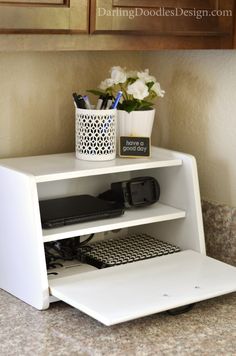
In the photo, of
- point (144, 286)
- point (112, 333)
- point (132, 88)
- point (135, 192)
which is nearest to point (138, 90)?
point (132, 88)

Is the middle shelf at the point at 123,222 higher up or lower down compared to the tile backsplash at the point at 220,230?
higher up

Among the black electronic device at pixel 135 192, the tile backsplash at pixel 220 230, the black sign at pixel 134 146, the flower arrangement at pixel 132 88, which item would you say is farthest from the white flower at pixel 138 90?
the tile backsplash at pixel 220 230

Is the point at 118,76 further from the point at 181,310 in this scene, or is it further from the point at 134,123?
the point at 181,310

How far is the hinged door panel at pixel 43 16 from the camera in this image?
1.52m

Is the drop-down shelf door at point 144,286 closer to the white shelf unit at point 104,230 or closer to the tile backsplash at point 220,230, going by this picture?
the white shelf unit at point 104,230

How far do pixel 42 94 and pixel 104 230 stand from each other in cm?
42

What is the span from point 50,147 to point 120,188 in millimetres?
240

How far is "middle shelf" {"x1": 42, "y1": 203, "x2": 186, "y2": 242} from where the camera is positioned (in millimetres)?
1750

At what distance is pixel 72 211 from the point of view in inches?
72.4

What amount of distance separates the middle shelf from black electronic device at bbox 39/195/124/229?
0.04 feet

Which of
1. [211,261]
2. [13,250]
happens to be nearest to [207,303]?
[211,261]

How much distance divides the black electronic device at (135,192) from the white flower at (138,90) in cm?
21

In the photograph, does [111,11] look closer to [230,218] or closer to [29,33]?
[29,33]

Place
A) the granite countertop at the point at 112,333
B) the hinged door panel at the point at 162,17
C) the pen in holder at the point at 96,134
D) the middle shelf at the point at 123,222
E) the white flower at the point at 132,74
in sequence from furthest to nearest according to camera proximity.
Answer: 1. the white flower at the point at 132,74
2. the pen in holder at the point at 96,134
3. the middle shelf at the point at 123,222
4. the hinged door panel at the point at 162,17
5. the granite countertop at the point at 112,333
